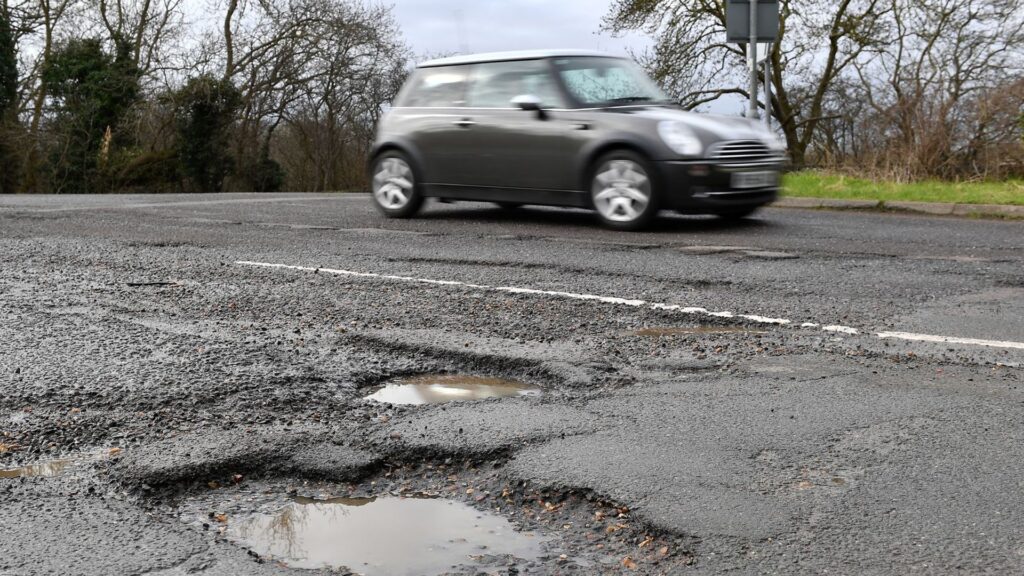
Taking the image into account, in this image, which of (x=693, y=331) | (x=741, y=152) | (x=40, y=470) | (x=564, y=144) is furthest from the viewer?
(x=564, y=144)

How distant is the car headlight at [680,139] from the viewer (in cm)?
959

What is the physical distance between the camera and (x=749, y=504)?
2867mm

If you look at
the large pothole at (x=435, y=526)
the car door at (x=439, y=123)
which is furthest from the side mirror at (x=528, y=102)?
the large pothole at (x=435, y=526)

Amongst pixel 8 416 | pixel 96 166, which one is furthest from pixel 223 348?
pixel 96 166

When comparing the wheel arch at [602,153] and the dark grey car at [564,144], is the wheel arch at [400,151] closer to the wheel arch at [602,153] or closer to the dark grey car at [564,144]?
the dark grey car at [564,144]

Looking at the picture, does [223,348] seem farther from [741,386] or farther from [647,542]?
[647,542]

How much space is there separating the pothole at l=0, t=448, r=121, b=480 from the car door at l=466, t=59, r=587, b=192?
7.22m

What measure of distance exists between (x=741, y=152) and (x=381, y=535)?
7.73 metres

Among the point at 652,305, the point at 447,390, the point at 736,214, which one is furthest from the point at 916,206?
the point at 447,390

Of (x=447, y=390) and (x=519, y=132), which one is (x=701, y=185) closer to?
(x=519, y=132)

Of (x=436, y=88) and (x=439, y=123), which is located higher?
(x=436, y=88)

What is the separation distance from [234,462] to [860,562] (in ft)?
6.20

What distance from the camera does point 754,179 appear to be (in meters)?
9.96

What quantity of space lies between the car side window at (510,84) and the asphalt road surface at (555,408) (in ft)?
10.0
